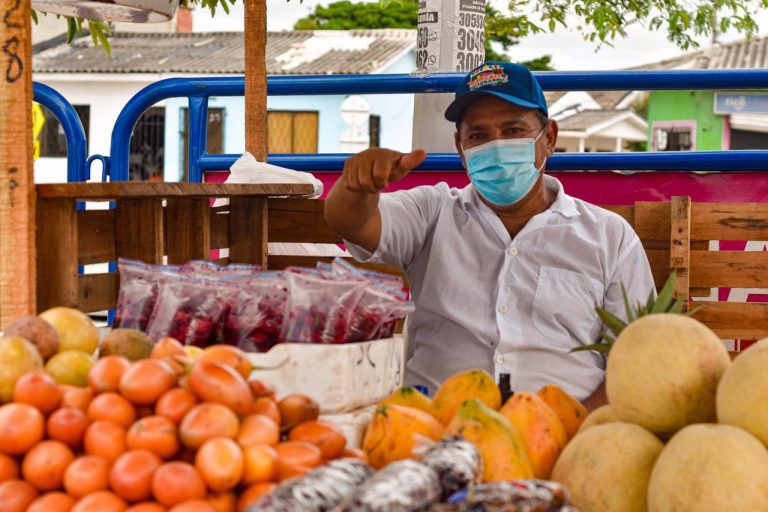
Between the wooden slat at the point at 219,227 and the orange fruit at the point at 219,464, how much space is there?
2047 millimetres

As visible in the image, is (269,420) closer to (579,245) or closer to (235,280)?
(235,280)

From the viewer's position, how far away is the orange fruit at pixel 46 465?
1449 millimetres

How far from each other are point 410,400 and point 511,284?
1.14 meters

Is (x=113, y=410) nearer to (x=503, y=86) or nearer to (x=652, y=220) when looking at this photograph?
(x=503, y=86)

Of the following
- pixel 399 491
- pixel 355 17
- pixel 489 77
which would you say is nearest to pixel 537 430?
pixel 399 491

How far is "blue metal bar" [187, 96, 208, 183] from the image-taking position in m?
4.60

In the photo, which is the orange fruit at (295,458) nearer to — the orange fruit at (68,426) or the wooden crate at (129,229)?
the orange fruit at (68,426)

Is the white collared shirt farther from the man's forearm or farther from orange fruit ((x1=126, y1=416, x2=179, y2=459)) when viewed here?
orange fruit ((x1=126, y1=416, x2=179, y2=459))

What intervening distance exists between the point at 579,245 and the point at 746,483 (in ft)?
5.03

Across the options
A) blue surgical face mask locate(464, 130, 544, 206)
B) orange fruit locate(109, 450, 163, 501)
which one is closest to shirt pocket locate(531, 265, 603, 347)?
blue surgical face mask locate(464, 130, 544, 206)

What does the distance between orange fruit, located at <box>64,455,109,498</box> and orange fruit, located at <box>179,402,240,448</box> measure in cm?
12

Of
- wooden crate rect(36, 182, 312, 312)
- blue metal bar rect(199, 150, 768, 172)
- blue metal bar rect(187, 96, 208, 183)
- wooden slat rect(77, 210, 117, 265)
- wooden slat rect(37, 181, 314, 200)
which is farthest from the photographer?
blue metal bar rect(187, 96, 208, 183)

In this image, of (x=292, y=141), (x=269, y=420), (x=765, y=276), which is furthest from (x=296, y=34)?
(x=269, y=420)

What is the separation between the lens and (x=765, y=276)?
12.1 feet
